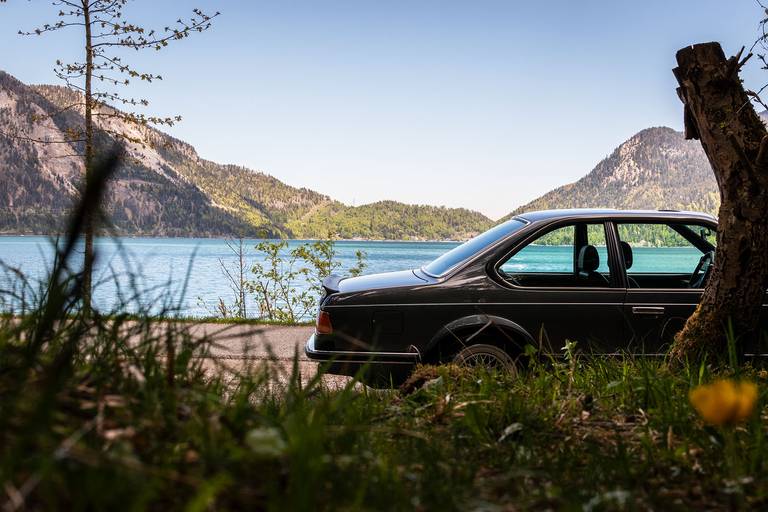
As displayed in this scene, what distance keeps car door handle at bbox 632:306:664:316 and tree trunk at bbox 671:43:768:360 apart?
83 cm

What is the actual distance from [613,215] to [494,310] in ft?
4.86

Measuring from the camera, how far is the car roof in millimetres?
6910

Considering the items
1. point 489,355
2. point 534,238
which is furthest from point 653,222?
point 489,355

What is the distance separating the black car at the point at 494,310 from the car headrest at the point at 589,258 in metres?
0.21

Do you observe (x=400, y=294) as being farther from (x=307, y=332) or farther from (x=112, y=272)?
(x=307, y=332)

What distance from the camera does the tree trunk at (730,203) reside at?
5.56m

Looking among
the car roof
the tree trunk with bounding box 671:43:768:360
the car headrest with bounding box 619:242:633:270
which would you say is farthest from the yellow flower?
the car headrest with bounding box 619:242:633:270

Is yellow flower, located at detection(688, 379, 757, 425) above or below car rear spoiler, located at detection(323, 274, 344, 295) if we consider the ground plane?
above

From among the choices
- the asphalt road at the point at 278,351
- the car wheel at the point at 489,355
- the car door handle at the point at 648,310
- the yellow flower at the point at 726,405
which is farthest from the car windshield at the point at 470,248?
the yellow flower at the point at 726,405

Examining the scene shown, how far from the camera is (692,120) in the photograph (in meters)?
6.79

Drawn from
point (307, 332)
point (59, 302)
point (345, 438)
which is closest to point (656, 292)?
point (345, 438)

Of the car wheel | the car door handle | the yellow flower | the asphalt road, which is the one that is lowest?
the asphalt road

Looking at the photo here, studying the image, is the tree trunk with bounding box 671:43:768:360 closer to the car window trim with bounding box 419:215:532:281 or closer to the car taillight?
the car window trim with bounding box 419:215:532:281

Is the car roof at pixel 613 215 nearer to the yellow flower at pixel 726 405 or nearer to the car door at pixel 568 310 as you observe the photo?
the car door at pixel 568 310
